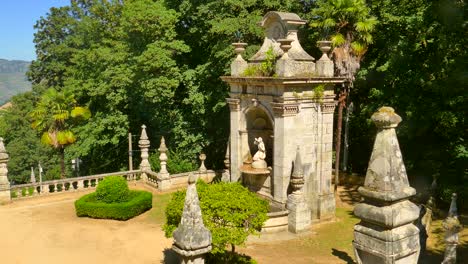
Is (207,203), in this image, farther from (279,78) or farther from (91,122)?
(91,122)

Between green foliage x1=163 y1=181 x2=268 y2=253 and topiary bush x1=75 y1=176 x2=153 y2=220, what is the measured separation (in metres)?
7.84

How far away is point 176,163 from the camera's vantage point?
93.8ft

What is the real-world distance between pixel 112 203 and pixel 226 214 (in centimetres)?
991

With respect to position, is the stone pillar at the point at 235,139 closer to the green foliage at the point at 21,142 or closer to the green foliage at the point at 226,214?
the green foliage at the point at 226,214

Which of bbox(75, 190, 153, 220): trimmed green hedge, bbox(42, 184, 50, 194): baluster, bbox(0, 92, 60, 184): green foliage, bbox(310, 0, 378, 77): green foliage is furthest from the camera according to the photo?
bbox(0, 92, 60, 184): green foliage

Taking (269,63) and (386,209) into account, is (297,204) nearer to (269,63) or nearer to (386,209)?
(269,63)

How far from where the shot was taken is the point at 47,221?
19.6 metres

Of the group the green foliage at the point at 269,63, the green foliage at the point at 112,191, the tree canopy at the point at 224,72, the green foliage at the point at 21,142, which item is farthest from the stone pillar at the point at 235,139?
the green foliage at the point at 21,142

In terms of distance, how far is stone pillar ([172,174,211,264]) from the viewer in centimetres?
780

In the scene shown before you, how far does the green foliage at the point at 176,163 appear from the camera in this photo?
28.2 meters

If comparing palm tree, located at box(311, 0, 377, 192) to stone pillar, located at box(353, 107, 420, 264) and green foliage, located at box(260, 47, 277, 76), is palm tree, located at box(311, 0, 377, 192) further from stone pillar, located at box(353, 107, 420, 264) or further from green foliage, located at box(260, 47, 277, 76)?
stone pillar, located at box(353, 107, 420, 264)

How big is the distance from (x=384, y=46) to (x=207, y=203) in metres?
18.1

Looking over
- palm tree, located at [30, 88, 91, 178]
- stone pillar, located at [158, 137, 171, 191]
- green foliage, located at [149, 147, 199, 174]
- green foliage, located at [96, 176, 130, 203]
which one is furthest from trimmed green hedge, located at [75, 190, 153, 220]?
green foliage, located at [149, 147, 199, 174]

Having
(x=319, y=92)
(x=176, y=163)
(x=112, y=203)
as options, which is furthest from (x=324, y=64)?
(x=176, y=163)
